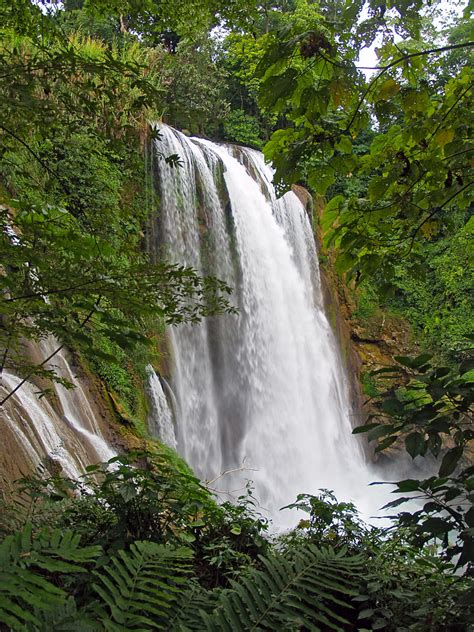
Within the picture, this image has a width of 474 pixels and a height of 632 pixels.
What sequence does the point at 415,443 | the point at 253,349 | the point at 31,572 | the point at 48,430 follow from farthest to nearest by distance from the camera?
the point at 253,349 < the point at 48,430 < the point at 415,443 < the point at 31,572

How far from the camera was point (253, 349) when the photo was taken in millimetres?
11797

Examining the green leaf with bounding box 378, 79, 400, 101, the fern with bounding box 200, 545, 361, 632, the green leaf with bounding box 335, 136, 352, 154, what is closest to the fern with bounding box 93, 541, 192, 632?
the fern with bounding box 200, 545, 361, 632

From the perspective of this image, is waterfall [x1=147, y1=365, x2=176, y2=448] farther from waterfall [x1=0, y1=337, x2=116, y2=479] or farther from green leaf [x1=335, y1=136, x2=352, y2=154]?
green leaf [x1=335, y1=136, x2=352, y2=154]

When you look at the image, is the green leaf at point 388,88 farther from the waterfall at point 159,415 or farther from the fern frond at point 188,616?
the waterfall at point 159,415

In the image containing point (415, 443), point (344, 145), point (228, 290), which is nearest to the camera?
point (415, 443)

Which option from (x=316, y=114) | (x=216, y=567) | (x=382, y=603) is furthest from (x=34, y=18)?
(x=382, y=603)

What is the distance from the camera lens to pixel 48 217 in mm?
2168

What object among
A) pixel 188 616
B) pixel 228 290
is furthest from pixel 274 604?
pixel 228 290

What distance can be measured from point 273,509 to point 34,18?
8.91 meters

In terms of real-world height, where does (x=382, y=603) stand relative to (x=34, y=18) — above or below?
below

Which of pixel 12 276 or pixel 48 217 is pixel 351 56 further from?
pixel 12 276

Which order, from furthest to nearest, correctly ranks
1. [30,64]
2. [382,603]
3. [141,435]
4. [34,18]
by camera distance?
[141,435]
[34,18]
[382,603]
[30,64]

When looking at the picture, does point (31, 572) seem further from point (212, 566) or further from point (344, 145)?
point (212, 566)

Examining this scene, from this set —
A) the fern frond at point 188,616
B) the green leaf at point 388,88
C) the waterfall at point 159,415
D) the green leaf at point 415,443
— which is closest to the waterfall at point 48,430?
the fern frond at point 188,616
